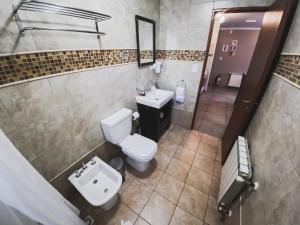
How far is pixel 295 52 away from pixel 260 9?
102 centimetres

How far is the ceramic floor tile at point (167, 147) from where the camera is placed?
2129 millimetres

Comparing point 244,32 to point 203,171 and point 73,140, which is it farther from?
point 73,140

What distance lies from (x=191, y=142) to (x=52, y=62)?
222cm

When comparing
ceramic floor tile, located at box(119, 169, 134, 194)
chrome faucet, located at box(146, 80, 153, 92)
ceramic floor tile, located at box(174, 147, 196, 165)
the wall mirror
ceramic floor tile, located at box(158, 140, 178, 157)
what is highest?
the wall mirror

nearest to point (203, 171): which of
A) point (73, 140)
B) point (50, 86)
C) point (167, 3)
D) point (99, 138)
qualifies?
point (99, 138)

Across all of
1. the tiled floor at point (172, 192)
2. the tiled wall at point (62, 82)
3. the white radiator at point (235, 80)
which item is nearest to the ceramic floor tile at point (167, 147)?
the tiled floor at point (172, 192)

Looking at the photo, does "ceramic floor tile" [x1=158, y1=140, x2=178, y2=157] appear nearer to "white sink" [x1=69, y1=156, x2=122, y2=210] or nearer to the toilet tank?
Answer: the toilet tank

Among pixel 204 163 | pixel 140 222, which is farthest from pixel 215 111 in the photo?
pixel 140 222

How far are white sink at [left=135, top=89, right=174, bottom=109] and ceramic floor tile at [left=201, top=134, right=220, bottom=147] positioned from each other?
1060mm

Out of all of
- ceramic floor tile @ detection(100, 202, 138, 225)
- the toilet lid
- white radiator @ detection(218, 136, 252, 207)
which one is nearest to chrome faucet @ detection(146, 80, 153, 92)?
the toilet lid

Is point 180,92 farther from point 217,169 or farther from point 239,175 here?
point 239,175

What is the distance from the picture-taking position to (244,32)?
4.56 metres

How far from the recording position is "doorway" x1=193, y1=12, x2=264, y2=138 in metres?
3.65

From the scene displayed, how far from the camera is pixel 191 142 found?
2.34 m
